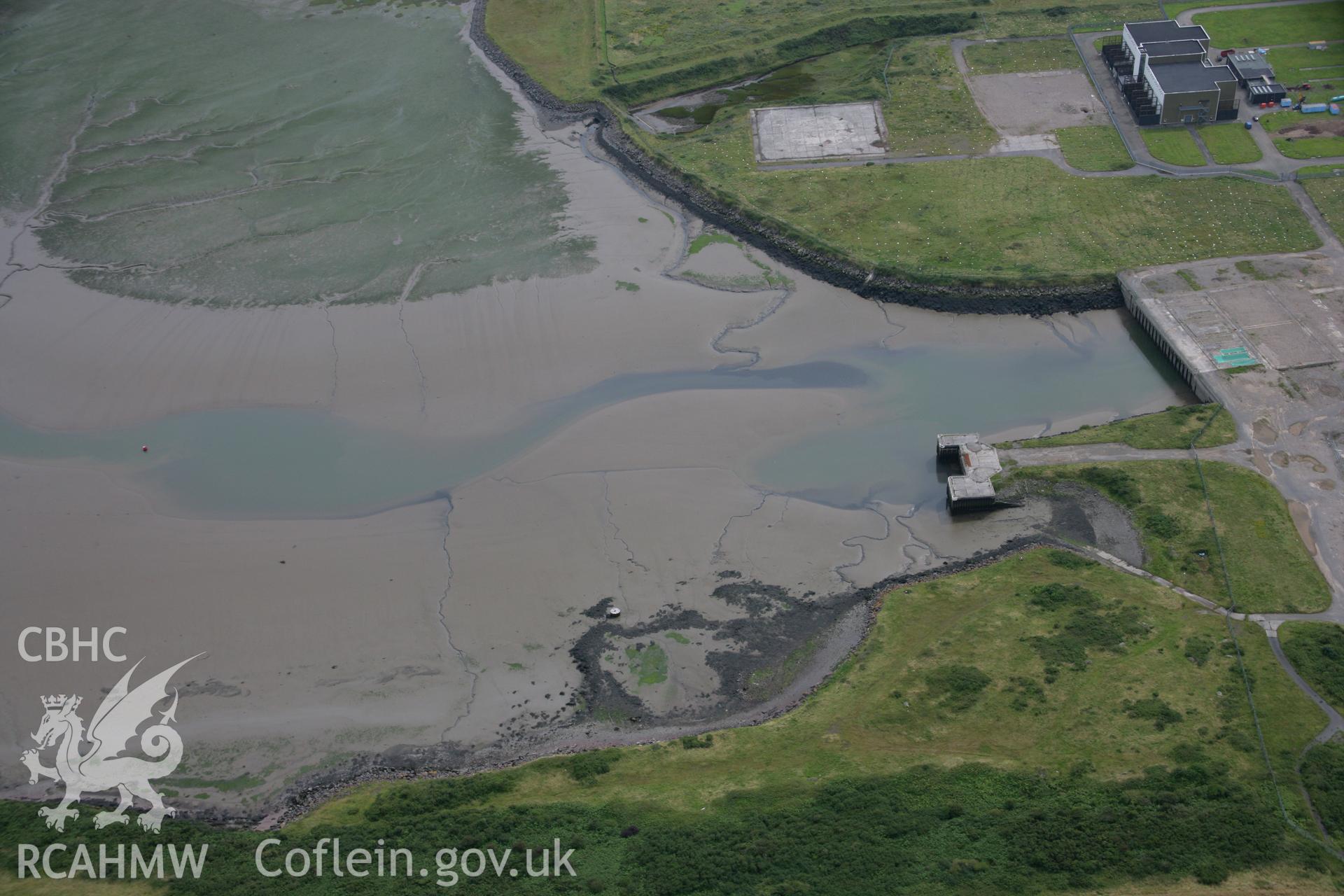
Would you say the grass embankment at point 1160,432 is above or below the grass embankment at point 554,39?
below

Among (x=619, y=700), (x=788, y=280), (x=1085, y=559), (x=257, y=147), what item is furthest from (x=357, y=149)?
(x=1085, y=559)

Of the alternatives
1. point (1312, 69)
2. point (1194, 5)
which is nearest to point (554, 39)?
point (1194, 5)

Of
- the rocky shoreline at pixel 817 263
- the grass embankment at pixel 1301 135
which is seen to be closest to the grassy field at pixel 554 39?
the rocky shoreline at pixel 817 263

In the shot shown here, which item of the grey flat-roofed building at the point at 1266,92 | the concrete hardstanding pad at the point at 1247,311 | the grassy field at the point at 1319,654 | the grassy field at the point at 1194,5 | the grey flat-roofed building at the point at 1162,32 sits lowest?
the grassy field at the point at 1319,654

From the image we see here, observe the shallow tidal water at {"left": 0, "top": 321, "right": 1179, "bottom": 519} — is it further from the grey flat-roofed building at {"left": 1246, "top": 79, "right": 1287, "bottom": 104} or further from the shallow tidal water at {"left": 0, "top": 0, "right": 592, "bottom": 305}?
the grey flat-roofed building at {"left": 1246, "top": 79, "right": 1287, "bottom": 104}

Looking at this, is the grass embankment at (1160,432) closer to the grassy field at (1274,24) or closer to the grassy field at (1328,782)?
the grassy field at (1328,782)
